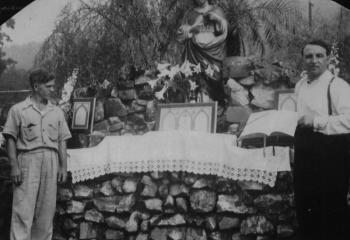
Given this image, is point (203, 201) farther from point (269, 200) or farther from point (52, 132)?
point (52, 132)

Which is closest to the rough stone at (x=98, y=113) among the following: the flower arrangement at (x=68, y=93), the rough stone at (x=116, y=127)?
the rough stone at (x=116, y=127)

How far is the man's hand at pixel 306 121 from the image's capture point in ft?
10.5

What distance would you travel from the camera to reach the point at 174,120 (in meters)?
3.62

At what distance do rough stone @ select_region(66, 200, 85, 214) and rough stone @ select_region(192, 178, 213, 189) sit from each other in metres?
0.85

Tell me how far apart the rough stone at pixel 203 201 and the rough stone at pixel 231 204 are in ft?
0.16

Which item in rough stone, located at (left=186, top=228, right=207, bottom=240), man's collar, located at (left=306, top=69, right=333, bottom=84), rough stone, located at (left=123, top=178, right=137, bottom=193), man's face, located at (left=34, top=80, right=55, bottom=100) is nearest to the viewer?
man's collar, located at (left=306, top=69, right=333, bottom=84)

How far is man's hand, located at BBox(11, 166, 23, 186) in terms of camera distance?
351 centimetres

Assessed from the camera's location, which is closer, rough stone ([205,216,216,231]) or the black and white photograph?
the black and white photograph

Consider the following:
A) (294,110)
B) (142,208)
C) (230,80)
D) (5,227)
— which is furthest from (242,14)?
(5,227)

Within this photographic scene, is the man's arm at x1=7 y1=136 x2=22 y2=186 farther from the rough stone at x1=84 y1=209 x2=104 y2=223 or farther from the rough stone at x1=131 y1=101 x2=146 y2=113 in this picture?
the rough stone at x1=131 y1=101 x2=146 y2=113

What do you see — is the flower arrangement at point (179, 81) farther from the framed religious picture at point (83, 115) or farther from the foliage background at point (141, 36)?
the framed religious picture at point (83, 115)

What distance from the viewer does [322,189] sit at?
311cm

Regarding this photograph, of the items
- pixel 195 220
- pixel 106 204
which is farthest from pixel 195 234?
pixel 106 204

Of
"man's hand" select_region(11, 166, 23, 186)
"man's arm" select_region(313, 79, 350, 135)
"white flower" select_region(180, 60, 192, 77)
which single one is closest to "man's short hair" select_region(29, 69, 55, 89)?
"man's hand" select_region(11, 166, 23, 186)
